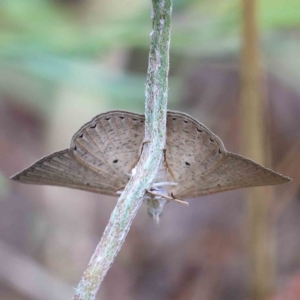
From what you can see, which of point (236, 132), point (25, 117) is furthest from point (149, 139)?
point (25, 117)

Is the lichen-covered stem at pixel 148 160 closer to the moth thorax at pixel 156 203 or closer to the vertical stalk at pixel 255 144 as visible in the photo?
the moth thorax at pixel 156 203

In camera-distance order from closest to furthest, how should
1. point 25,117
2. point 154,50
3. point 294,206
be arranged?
point 154,50, point 294,206, point 25,117

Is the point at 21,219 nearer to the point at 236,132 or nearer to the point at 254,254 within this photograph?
the point at 236,132

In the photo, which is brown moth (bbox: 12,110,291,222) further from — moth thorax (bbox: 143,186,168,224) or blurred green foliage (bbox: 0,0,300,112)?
blurred green foliage (bbox: 0,0,300,112)

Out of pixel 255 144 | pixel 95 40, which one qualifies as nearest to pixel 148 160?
pixel 255 144

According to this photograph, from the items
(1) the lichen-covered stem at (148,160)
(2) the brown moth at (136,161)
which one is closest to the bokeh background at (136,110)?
(2) the brown moth at (136,161)

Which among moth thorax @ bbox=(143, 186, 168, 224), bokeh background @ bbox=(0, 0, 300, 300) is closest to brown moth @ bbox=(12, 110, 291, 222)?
moth thorax @ bbox=(143, 186, 168, 224)

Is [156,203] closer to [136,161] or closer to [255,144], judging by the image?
[136,161]
